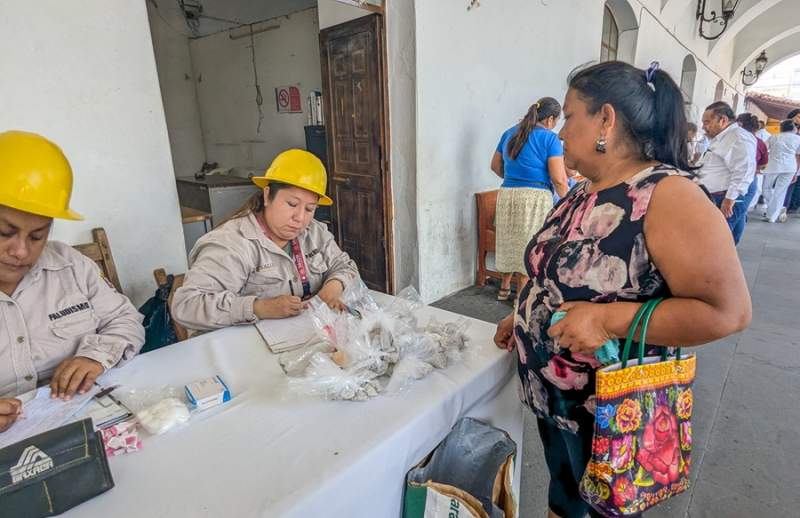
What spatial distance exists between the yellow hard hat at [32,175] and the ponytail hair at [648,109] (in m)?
1.24

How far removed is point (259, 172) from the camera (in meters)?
5.47

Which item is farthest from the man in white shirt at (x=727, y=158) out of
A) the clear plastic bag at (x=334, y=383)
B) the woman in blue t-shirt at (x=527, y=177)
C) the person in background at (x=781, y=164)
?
the clear plastic bag at (x=334, y=383)

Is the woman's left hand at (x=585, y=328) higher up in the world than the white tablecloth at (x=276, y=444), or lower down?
higher up

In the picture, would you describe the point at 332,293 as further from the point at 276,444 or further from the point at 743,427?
the point at 743,427

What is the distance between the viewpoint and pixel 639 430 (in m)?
0.87

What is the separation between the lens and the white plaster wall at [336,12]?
3109mm

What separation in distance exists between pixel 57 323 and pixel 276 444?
2.38 ft

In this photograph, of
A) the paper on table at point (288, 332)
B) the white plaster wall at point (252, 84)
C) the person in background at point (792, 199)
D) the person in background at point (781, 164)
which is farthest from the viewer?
the person in background at point (792, 199)

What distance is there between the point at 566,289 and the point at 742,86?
16.8 m

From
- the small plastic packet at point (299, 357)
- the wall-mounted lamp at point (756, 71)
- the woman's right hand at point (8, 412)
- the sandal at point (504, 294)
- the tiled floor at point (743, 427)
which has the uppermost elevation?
the wall-mounted lamp at point (756, 71)

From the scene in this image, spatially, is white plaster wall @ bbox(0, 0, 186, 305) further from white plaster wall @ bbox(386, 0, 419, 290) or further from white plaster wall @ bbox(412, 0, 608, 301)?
white plaster wall @ bbox(412, 0, 608, 301)

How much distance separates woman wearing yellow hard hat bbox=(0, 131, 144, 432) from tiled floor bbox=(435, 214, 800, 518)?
1495mm

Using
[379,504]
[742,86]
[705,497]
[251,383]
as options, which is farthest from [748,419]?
[742,86]

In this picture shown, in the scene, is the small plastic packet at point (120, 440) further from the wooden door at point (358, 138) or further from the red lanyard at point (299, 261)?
the wooden door at point (358, 138)
